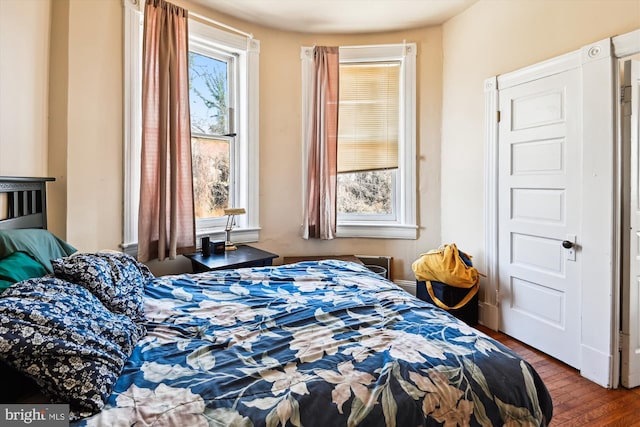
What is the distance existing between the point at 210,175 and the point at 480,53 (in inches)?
100

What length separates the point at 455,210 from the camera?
326 cm

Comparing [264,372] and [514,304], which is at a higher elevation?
[264,372]

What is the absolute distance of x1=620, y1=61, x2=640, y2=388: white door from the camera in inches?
77.1

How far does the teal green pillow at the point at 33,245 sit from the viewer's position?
52.6 inches

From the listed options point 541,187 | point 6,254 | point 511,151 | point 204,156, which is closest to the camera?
point 6,254

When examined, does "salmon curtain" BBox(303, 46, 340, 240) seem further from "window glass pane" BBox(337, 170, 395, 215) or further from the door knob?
the door knob

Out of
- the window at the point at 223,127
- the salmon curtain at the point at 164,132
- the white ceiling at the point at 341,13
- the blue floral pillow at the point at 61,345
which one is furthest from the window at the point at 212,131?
the blue floral pillow at the point at 61,345

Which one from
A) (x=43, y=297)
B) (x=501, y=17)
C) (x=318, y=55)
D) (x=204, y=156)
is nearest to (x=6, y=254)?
(x=43, y=297)

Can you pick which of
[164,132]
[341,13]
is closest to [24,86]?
[164,132]

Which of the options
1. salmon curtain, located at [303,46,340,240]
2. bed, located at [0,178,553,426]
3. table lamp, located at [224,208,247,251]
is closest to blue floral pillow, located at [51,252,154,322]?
bed, located at [0,178,553,426]

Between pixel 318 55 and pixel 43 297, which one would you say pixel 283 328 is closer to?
pixel 43 297

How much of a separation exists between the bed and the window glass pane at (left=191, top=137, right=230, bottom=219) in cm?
156

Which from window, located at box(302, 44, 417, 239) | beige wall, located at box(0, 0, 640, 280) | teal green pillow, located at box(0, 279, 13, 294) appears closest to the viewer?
teal green pillow, located at box(0, 279, 13, 294)

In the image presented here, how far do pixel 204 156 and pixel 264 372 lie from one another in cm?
242
